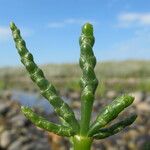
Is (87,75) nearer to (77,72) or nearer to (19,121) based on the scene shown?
(19,121)

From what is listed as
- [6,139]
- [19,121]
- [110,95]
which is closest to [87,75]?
[6,139]

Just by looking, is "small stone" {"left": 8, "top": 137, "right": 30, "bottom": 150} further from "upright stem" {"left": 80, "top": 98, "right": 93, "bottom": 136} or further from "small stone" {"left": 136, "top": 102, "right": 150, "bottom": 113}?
"upright stem" {"left": 80, "top": 98, "right": 93, "bottom": 136}

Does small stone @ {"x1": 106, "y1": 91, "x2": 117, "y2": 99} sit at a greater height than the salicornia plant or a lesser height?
lesser

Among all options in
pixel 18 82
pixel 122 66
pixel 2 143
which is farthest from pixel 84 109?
pixel 122 66

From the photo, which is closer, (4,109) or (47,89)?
(47,89)

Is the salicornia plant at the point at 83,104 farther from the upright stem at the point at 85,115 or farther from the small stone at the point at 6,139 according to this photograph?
the small stone at the point at 6,139

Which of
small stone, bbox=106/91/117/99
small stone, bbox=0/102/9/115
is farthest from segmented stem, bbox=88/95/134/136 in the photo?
small stone, bbox=106/91/117/99

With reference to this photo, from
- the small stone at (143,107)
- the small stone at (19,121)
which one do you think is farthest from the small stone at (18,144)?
the small stone at (143,107)
